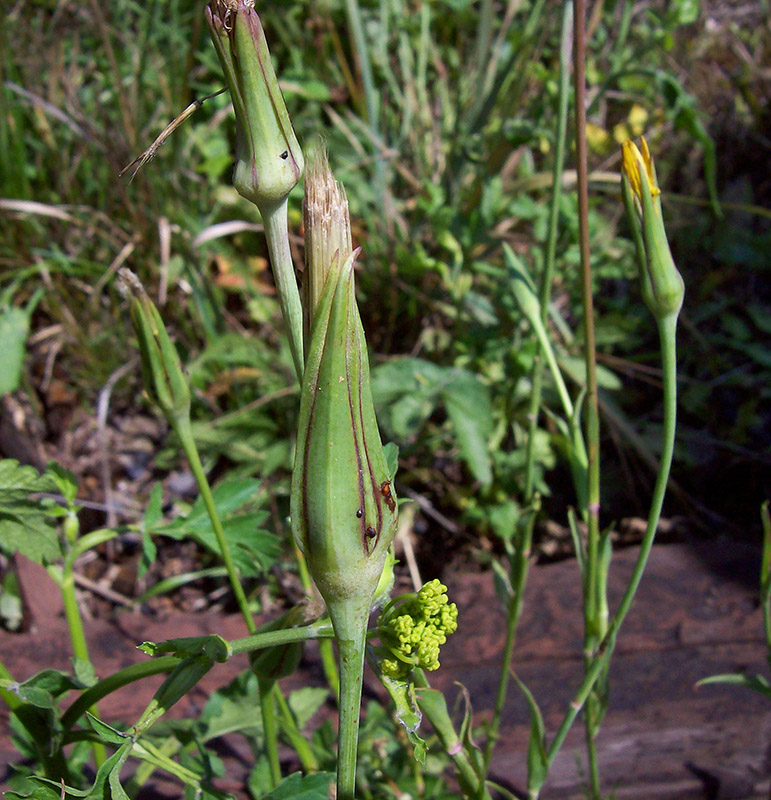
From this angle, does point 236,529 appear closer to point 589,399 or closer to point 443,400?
point 589,399

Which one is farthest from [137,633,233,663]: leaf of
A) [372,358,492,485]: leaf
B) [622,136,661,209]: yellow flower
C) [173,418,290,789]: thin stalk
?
[372,358,492,485]: leaf

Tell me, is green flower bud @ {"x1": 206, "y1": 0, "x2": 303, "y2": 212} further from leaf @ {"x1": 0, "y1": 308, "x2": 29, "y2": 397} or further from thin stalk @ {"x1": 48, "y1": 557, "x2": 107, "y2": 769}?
leaf @ {"x1": 0, "y1": 308, "x2": 29, "y2": 397}

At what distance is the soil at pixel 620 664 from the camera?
1389 millimetres

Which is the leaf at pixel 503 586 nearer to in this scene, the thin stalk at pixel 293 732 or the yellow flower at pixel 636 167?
the thin stalk at pixel 293 732

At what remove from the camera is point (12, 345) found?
6.42 feet

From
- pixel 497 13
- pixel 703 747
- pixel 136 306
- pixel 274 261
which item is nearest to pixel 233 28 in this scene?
pixel 274 261

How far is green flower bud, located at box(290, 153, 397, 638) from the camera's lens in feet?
1.66

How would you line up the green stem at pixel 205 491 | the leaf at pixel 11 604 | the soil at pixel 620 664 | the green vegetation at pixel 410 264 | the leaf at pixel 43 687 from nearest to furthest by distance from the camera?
the leaf at pixel 43 687, the green stem at pixel 205 491, the soil at pixel 620 664, the leaf at pixel 11 604, the green vegetation at pixel 410 264

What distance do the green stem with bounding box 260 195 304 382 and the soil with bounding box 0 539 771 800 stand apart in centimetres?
101

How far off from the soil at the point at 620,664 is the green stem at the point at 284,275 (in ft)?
3.31

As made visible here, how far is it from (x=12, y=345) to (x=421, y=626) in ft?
5.82

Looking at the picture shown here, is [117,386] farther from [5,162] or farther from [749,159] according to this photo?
[749,159]

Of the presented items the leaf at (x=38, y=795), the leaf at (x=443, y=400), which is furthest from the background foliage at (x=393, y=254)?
the leaf at (x=38, y=795)

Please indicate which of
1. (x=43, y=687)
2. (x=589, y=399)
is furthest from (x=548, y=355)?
(x=43, y=687)
